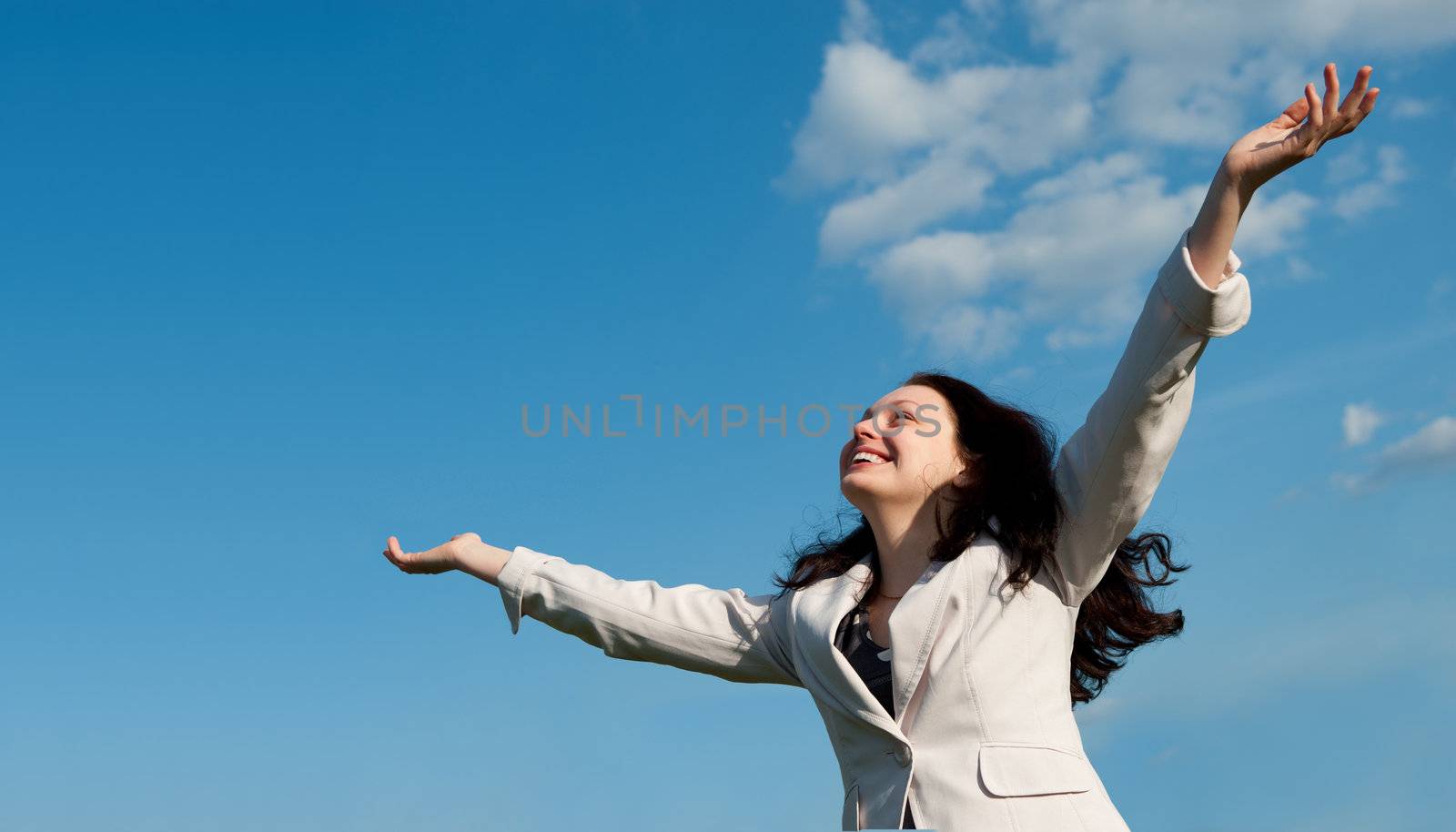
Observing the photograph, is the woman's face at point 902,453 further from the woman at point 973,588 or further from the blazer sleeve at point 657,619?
the blazer sleeve at point 657,619

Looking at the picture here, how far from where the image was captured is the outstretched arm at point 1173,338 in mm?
3258

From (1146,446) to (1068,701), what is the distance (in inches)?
33.9

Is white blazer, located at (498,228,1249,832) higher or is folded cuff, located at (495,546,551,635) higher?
folded cuff, located at (495,546,551,635)

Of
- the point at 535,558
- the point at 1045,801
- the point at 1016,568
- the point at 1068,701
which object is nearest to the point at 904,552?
the point at 1016,568

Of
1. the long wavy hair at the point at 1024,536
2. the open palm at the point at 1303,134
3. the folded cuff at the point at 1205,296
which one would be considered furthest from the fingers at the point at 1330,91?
the long wavy hair at the point at 1024,536

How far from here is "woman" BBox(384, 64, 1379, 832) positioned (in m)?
3.48

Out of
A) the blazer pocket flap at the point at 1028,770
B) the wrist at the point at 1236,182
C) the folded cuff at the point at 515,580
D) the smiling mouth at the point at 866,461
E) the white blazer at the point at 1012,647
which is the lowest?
the blazer pocket flap at the point at 1028,770

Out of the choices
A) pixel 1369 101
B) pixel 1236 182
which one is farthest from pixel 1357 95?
pixel 1236 182

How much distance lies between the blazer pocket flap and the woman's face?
0.96m

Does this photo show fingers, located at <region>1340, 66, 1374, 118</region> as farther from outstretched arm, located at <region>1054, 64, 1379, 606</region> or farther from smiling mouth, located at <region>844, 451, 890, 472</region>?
smiling mouth, located at <region>844, 451, 890, 472</region>

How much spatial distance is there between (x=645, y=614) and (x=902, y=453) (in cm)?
113

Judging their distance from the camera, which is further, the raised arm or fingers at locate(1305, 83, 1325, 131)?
the raised arm

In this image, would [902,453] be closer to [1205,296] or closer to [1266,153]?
[1205,296]

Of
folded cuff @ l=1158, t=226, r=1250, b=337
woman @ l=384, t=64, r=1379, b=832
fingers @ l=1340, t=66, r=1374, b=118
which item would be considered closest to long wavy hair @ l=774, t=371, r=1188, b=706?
woman @ l=384, t=64, r=1379, b=832
